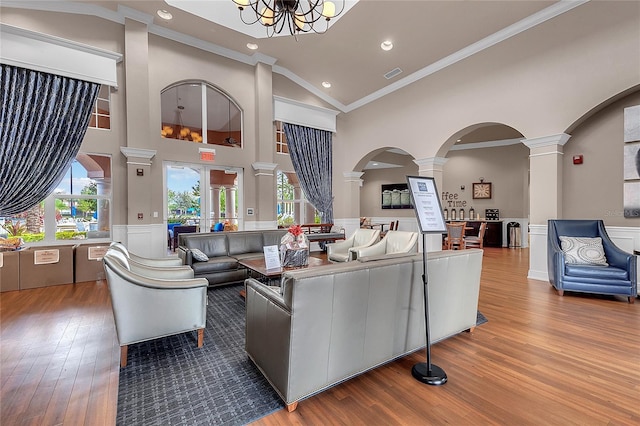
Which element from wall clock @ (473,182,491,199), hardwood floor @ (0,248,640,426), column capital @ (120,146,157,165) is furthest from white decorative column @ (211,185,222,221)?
wall clock @ (473,182,491,199)

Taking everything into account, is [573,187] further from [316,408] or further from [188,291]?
[188,291]

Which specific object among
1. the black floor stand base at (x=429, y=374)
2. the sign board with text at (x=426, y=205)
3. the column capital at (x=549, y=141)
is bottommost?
the black floor stand base at (x=429, y=374)

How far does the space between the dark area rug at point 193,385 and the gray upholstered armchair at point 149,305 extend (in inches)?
7.6

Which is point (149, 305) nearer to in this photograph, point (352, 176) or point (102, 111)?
point (102, 111)

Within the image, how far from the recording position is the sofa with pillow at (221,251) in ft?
14.6

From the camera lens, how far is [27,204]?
457cm

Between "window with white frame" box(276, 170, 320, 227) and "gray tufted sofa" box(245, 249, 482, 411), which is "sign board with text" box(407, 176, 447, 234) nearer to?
"gray tufted sofa" box(245, 249, 482, 411)

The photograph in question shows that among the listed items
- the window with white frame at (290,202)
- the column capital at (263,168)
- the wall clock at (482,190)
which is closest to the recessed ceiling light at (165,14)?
the column capital at (263,168)

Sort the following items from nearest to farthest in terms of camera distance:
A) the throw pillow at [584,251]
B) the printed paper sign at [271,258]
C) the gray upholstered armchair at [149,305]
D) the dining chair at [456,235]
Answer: the gray upholstered armchair at [149,305]
the printed paper sign at [271,258]
the throw pillow at [584,251]
the dining chair at [456,235]

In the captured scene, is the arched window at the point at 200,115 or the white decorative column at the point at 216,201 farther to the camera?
the white decorative column at the point at 216,201

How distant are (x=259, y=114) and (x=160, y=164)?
2.45 meters

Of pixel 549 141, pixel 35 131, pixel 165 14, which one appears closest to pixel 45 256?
pixel 35 131

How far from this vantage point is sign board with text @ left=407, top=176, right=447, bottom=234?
203 cm

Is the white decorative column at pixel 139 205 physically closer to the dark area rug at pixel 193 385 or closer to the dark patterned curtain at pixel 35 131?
the dark patterned curtain at pixel 35 131
